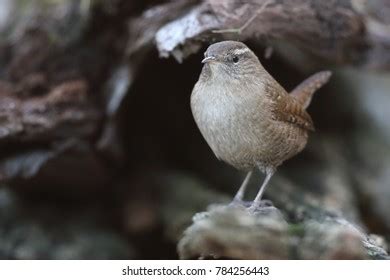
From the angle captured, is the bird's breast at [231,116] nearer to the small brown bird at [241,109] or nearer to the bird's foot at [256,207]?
the small brown bird at [241,109]

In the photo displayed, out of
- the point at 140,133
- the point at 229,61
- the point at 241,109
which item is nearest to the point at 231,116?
the point at 241,109

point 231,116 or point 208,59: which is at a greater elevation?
point 208,59

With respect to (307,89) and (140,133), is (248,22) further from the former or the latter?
(140,133)

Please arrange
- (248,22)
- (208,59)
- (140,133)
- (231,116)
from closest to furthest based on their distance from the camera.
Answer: (208,59)
(231,116)
(248,22)
(140,133)

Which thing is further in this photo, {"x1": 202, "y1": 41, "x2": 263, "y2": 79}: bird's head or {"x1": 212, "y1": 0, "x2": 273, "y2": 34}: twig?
{"x1": 212, "y1": 0, "x2": 273, "y2": 34}: twig

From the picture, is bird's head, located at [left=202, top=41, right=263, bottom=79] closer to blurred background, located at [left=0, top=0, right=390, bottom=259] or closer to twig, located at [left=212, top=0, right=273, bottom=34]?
twig, located at [left=212, top=0, right=273, bottom=34]

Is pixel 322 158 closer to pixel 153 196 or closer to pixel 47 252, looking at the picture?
pixel 153 196

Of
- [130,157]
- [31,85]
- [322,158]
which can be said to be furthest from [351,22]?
[31,85]

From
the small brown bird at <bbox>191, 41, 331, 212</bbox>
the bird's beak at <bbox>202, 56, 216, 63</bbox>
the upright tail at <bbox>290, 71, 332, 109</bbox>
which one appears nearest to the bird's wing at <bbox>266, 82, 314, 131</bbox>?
the small brown bird at <bbox>191, 41, 331, 212</bbox>
